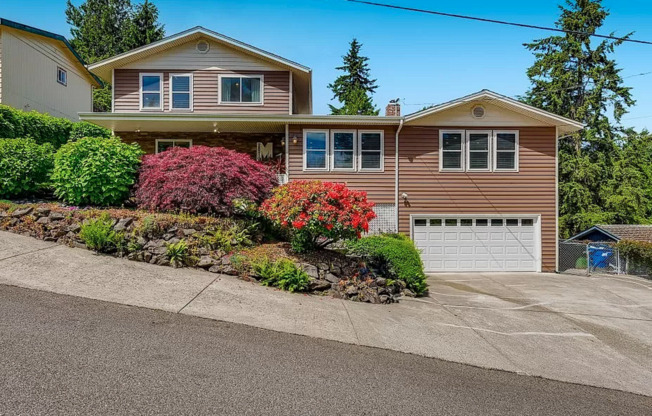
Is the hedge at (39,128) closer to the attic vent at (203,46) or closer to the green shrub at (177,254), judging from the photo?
the attic vent at (203,46)

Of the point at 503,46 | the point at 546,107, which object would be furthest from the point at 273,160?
the point at 546,107

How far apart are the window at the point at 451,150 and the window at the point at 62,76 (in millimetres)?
17933

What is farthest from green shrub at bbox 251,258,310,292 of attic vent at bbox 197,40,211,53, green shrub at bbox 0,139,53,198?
attic vent at bbox 197,40,211,53

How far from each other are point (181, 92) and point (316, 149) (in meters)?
5.38

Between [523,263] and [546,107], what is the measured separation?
58.1 feet

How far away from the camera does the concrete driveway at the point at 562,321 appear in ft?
17.8

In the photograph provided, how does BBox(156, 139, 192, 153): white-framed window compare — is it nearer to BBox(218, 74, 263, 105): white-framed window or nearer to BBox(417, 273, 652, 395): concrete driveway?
BBox(218, 74, 263, 105): white-framed window

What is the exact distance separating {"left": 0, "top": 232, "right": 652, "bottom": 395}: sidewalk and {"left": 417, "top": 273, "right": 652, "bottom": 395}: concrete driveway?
29mm

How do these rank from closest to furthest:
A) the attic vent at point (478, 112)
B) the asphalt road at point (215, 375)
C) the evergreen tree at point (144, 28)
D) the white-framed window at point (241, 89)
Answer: the asphalt road at point (215, 375), the attic vent at point (478, 112), the white-framed window at point (241, 89), the evergreen tree at point (144, 28)

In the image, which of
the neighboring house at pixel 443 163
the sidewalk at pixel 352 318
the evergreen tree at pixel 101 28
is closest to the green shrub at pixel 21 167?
the sidewalk at pixel 352 318

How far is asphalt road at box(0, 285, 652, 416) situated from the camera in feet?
11.0

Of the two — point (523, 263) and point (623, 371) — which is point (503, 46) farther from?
point (623, 371)

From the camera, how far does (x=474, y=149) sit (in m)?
14.1

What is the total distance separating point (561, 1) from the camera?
27.6 metres
